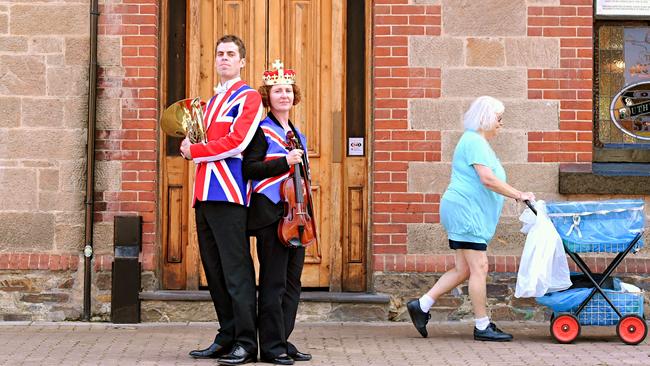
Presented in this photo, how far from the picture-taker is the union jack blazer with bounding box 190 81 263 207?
7.35 meters

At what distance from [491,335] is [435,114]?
2.04 m

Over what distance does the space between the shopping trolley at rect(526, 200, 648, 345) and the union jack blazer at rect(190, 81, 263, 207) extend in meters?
2.22

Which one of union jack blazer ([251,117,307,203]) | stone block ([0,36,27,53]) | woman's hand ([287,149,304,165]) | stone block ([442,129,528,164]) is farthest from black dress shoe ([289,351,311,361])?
stone block ([0,36,27,53])

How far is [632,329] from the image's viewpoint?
8.38 metres

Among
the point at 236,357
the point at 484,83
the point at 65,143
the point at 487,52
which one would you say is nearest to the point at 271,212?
the point at 236,357

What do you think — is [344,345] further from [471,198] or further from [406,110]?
[406,110]

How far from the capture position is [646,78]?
997cm

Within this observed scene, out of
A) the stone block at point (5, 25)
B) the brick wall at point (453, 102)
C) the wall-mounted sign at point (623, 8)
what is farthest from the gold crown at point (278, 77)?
the wall-mounted sign at point (623, 8)

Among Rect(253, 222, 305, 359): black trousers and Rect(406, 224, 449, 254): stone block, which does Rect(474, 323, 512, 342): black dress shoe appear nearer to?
Rect(406, 224, 449, 254): stone block

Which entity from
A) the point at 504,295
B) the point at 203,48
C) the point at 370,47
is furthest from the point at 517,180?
the point at 203,48

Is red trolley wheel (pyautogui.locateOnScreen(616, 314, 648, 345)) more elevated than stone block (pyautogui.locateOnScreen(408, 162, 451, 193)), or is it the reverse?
stone block (pyautogui.locateOnScreen(408, 162, 451, 193))

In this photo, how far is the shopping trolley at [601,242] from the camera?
838 centimetres

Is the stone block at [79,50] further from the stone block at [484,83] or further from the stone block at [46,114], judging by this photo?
the stone block at [484,83]

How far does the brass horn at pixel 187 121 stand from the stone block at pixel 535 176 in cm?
314
